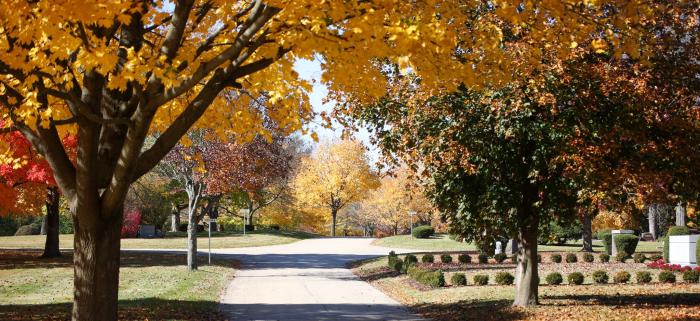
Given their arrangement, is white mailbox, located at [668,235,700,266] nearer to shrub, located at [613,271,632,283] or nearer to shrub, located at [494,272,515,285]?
shrub, located at [613,271,632,283]

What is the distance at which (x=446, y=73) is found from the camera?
694 cm

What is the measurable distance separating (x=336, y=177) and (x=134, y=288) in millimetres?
37011

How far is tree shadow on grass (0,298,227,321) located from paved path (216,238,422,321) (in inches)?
20.9

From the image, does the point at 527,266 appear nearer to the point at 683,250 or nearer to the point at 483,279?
the point at 483,279

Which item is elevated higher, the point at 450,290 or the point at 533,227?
the point at 533,227

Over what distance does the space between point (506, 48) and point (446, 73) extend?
16.5ft

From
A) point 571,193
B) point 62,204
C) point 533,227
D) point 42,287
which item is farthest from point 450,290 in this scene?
point 62,204

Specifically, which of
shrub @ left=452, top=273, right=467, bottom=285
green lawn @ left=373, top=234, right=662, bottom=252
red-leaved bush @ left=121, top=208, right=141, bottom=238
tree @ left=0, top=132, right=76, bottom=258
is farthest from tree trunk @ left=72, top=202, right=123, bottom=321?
red-leaved bush @ left=121, top=208, right=141, bottom=238

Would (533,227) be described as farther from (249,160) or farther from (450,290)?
(249,160)

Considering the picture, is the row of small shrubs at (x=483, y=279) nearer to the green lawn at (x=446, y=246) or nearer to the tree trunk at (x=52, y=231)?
the tree trunk at (x=52, y=231)

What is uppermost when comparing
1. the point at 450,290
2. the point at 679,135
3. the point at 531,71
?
the point at 531,71

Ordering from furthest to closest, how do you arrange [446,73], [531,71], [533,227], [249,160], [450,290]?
[249,160] < [450,290] < [533,227] < [531,71] < [446,73]

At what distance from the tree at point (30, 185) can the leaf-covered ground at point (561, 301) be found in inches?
430

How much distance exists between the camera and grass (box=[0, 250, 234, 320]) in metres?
13.1
